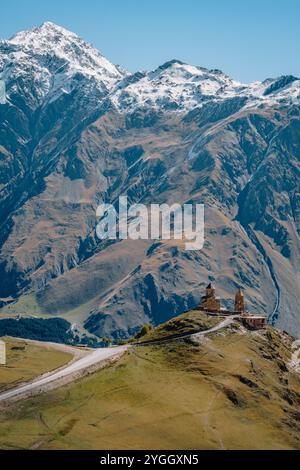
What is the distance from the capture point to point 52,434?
192 m

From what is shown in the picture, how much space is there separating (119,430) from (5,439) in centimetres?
2676

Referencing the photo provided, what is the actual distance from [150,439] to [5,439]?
32509 millimetres

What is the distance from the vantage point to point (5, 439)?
18812 cm
